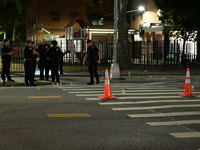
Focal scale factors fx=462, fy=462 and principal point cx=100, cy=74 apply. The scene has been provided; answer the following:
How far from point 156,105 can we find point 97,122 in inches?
124

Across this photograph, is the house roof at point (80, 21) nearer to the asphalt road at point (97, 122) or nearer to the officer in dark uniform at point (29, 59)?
the officer in dark uniform at point (29, 59)

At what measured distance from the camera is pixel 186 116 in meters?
10.8

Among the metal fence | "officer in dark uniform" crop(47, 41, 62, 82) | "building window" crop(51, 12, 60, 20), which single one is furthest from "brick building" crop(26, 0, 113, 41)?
"officer in dark uniform" crop(47, 41, 62, 82)

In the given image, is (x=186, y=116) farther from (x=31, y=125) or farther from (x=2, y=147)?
(x=2, y=147)

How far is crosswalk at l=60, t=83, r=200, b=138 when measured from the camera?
9.95 metres

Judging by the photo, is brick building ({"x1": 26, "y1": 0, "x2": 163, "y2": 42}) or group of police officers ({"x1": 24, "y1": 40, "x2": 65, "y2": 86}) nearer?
group of police officers ({"x1": 24, "y1": 40, "x2": 65, "y2": 86})

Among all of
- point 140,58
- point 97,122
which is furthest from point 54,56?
point 140,58

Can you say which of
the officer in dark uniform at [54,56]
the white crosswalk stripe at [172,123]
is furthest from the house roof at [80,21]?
the white crosswalk stripe at [172,123]

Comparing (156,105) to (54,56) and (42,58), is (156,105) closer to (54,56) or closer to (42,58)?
(54,56)

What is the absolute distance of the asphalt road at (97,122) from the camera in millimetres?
7805

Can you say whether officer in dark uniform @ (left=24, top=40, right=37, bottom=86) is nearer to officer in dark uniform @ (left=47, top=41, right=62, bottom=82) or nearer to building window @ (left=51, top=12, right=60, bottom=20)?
officer in dark uniform @ (left=47, top=41, right=62, bottom=82)

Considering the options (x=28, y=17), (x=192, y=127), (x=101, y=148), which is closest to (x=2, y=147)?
(x=101, y=148)

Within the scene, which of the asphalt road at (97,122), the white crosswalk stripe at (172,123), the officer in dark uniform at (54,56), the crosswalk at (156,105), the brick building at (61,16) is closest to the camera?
the asphalt road at (97,122)

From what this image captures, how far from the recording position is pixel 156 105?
41.3ft
